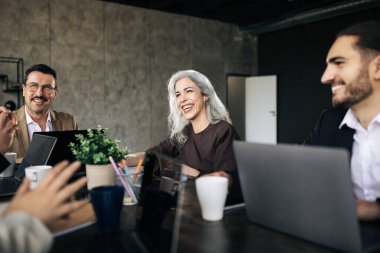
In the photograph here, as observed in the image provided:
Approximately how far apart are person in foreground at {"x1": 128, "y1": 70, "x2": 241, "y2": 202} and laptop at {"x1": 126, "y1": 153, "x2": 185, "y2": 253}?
1080 millimetres

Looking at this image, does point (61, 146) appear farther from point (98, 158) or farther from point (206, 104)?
point (206, 104)

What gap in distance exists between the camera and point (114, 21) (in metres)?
6.28

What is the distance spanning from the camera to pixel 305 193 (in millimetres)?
884

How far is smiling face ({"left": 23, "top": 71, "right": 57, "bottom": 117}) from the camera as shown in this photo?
300cm

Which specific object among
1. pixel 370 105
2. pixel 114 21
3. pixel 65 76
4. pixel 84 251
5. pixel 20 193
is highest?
pixel 114 21

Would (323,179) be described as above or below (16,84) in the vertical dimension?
below

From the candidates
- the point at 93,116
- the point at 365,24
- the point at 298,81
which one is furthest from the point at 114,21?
the point at 365,24

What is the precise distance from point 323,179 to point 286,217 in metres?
0.20

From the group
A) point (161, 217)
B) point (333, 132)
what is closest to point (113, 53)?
point (333, 132)

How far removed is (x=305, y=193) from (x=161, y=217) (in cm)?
42

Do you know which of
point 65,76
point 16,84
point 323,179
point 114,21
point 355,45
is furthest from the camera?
point 114,21

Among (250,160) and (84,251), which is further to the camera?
(250,160)

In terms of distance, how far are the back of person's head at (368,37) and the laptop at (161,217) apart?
93cm

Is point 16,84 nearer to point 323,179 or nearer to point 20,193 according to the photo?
point 20,193
